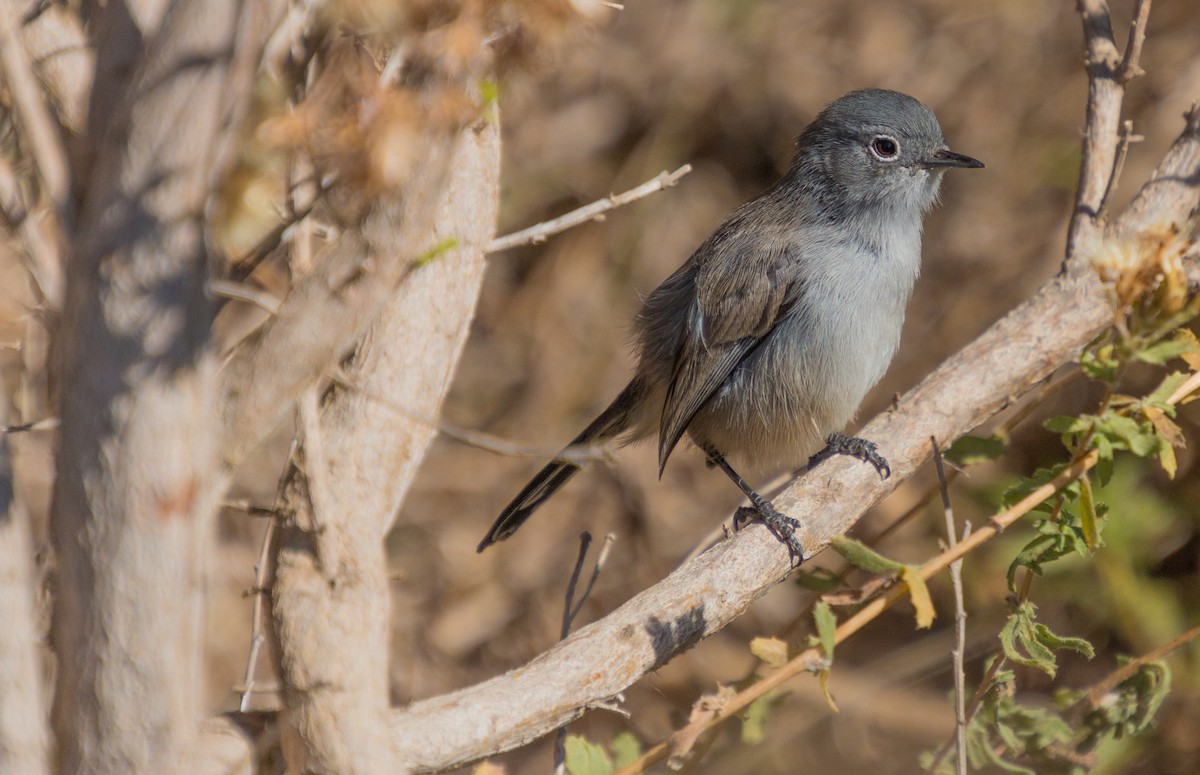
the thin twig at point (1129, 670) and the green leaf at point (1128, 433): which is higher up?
the green leaf at point (1128, 433)

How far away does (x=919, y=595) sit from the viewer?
287 centimetres

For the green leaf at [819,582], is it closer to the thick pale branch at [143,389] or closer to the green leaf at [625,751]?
the green leaf at [625,751]

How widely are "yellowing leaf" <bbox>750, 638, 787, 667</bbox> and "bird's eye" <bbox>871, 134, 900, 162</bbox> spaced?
2.38 meters

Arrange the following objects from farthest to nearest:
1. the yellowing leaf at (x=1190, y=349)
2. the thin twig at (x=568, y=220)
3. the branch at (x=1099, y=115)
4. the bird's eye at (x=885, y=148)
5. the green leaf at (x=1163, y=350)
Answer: the bird's eye at (x=885, y=148) < the branch at (x=1099, y=115) < the thin twig at (x=568, y=220) < the yellowing leaf at (x=1190, y=349) < the green leaf at (x=1163, y=350)

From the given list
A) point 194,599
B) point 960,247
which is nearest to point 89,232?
point 194,599

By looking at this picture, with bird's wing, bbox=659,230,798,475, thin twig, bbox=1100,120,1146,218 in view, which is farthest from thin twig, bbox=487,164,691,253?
thin twig, bbox=1100,120,1146,218

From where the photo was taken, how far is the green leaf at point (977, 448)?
3.64m

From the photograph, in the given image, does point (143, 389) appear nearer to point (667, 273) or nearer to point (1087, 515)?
point (1087, 515)

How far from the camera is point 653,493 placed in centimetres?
688

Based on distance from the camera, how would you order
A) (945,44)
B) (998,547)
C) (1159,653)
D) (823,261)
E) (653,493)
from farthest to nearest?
(945,44), (653,493), (998,547), (823,261), (1159,653)

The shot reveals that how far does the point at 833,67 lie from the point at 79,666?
21.9 ft

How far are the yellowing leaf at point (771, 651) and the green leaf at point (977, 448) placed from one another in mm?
1073

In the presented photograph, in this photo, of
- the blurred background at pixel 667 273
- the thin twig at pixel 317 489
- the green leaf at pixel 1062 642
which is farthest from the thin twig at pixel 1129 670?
the thin twig at pixel 317 489

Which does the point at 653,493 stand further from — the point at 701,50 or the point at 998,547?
the point at 701,50
